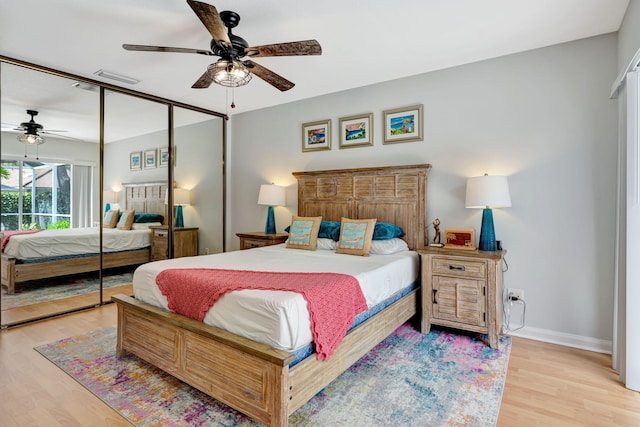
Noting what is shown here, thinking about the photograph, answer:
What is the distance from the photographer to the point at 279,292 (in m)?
1.80

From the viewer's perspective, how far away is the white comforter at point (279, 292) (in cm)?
167

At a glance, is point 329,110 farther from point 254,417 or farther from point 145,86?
point 254,417

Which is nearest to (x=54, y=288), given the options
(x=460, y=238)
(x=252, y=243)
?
(x=252, y=243)

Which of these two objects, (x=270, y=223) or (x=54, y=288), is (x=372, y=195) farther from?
(x=54, y=288)

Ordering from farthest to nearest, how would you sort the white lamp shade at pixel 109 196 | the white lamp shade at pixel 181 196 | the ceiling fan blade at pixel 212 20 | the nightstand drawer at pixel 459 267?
the white lamp shade at pixel 181 196
the white lamp shade at pixel 109 196
the nightstand drawer at pixel 459 267
the ceiling fan blade at pixel 212 20

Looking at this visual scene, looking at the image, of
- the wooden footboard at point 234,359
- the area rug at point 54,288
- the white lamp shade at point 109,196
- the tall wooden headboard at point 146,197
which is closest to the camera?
the wooden footboard at point 234,359

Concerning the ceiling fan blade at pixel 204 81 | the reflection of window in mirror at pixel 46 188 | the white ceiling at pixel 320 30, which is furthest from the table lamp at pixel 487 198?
the reflection of window in mirror at pixel 46 188

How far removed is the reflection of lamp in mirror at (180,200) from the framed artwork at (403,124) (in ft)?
9.05

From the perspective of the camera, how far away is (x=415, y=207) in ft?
11.3

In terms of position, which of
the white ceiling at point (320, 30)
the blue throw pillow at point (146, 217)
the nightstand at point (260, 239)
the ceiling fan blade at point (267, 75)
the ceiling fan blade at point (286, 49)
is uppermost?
the white ceiling at point (320, 30)

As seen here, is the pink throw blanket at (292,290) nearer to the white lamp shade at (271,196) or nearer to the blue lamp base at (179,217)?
the white lamp shade at (271,196)

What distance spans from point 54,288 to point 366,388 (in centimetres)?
354

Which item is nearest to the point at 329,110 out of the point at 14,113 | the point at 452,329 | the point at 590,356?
the point at 452,329

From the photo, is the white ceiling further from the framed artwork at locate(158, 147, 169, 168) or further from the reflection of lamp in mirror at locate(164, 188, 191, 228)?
the reflection of lamp in mirror at locate(164, 188, 191, 228)
